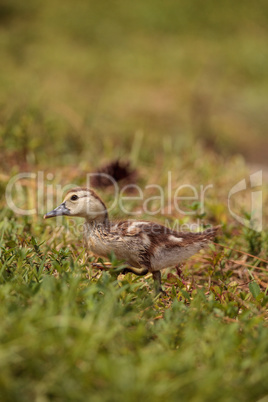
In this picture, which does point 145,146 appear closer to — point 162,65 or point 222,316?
point 222,316

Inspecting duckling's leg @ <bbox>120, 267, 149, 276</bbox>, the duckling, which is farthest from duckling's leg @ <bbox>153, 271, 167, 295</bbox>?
duckling's leg @ <bbox>120, 267, 149, 276</bbox>

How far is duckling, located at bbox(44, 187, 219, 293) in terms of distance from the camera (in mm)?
2799

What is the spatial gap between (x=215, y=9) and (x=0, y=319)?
13.7 m

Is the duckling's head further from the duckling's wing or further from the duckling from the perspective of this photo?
the duckling's wing

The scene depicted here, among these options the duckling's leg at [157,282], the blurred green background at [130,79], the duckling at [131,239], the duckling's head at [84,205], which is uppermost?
the blurred green background at [130,79]

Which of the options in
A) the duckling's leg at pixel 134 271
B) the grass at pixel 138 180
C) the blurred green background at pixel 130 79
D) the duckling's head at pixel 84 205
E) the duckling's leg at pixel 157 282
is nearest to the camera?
the grass at pixel 138 180

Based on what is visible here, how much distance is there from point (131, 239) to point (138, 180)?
7.42 feet

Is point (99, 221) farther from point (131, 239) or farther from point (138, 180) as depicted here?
point (138, 180)

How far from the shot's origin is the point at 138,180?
5.03 metres

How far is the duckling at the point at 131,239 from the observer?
2.80 m

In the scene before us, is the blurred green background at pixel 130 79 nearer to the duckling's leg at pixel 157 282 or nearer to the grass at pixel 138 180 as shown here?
the grass at pixel 138 180

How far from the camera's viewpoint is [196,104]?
855 centimetres

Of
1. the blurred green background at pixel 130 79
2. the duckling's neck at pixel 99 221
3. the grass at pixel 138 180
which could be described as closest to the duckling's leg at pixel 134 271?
the grass at pixel 138 180

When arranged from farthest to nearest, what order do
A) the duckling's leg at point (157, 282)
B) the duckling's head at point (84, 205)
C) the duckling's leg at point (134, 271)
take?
the duckling's head at point (84, 205), the duckling's leg at point (157, 282), the duckling's leg at point (134, 271)
